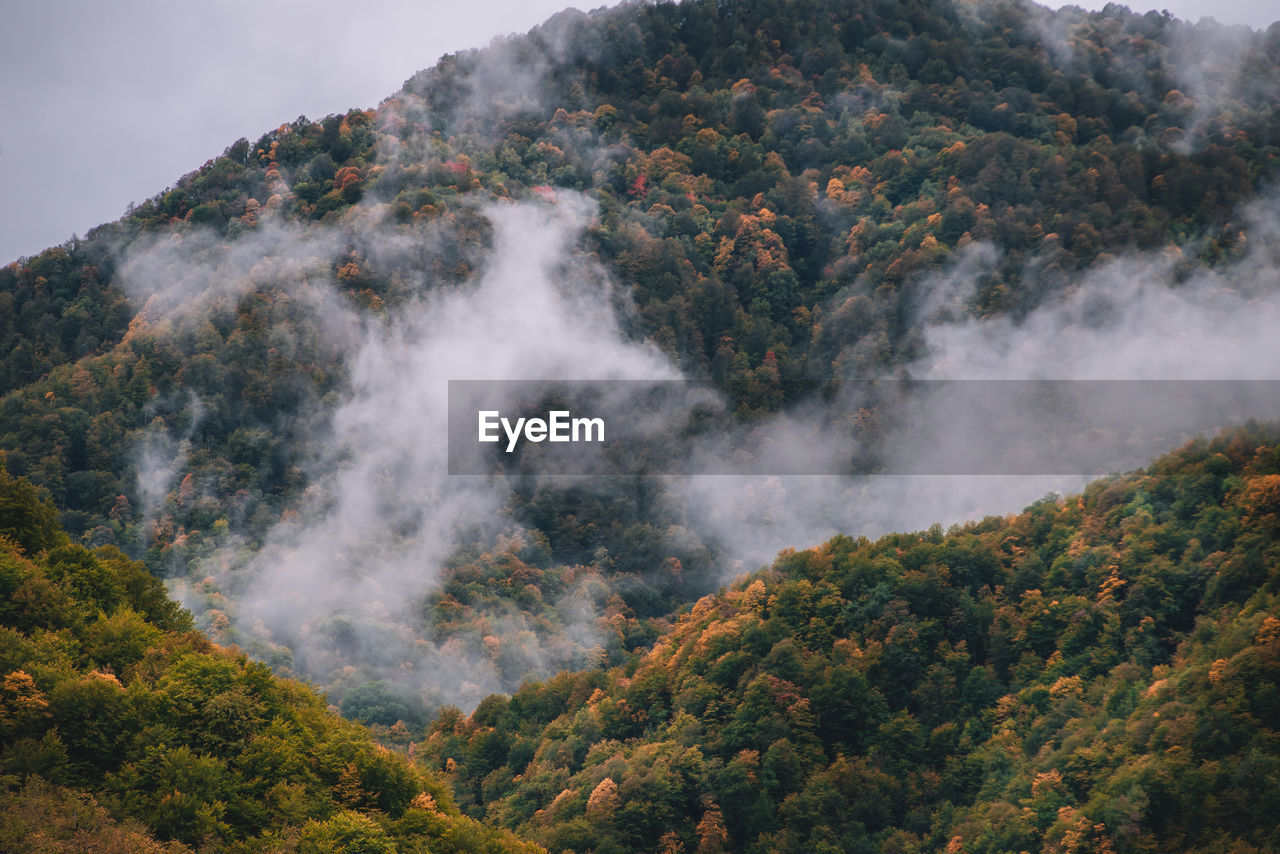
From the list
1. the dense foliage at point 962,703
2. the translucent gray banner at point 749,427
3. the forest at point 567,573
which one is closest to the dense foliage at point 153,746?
the forest at point 567,573

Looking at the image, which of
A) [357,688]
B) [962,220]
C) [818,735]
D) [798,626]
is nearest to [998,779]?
[818,735]

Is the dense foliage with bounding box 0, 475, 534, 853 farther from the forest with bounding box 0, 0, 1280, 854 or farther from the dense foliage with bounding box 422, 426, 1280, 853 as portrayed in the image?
the dense foliage with bounding box 422, 426, 1280, 853

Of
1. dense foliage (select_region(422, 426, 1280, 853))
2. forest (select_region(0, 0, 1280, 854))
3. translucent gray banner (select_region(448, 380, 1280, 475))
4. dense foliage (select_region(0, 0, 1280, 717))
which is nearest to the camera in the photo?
forest (select_region(0, 0, 1280, 854))

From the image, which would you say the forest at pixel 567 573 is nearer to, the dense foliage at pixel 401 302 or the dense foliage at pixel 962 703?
the dense foliage at pixel 962 703

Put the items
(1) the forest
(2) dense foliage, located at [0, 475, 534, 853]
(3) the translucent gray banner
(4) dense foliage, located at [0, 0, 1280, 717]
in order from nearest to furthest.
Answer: (2) dense foliage, located at [0, 475, 534, 853] < (1) the forest < (4) dense foliage, located at [0, 0, 1280, 717] < (3) the translucent gray banner

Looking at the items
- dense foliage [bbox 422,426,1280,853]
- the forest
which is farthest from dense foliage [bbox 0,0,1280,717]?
dense foliage [bbox 422,426,1280,853]

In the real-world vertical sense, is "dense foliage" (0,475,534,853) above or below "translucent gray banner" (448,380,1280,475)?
below
